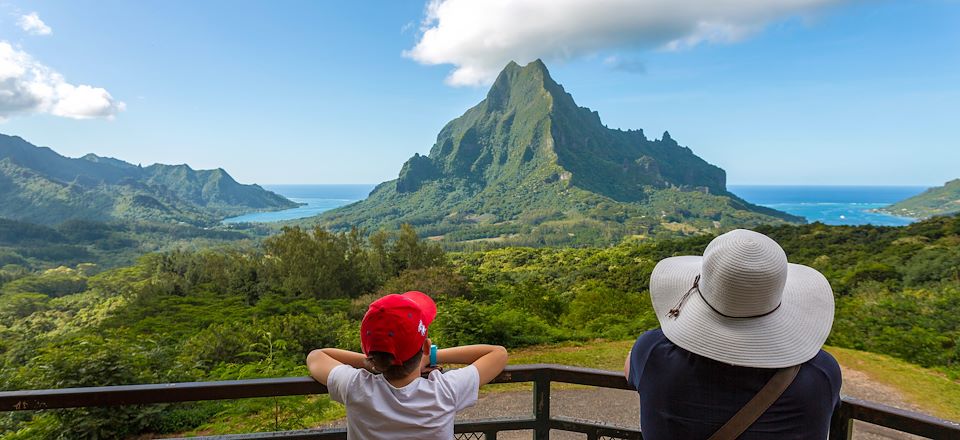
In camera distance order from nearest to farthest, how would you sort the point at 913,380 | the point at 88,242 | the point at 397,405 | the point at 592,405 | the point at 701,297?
1. the point at 701,297
2. the point at 397,405
3. the point at 592,405
4. the point at 913,380
5. the point at 88,242

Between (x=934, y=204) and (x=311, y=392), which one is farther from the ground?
(x=311, y=392)

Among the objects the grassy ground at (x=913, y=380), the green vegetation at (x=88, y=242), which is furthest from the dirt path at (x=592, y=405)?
the green vegetation at (x=88, y=242)

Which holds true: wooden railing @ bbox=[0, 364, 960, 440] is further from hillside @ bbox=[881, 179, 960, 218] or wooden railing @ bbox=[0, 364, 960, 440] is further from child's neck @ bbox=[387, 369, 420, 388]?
hillside @ bbox=[881, 179, 960, 218]

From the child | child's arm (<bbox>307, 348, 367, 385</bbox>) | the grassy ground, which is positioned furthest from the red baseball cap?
the grassy ground

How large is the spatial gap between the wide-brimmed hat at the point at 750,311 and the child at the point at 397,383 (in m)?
0.66

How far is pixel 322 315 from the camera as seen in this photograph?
41.5 feet

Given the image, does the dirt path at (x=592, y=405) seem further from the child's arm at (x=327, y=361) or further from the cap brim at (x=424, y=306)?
the cap brim at (x=424, y=306)

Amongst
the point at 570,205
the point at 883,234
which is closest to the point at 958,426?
the point at 883,234

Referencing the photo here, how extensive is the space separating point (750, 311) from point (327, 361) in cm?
124

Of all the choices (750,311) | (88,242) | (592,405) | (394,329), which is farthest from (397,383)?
(88,242)

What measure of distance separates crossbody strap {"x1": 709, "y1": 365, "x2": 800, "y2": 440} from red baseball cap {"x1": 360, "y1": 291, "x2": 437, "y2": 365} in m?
0.80

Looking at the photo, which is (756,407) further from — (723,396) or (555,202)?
(555,202)

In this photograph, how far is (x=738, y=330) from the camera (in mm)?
1152

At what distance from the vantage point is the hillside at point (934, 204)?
12625 cm
